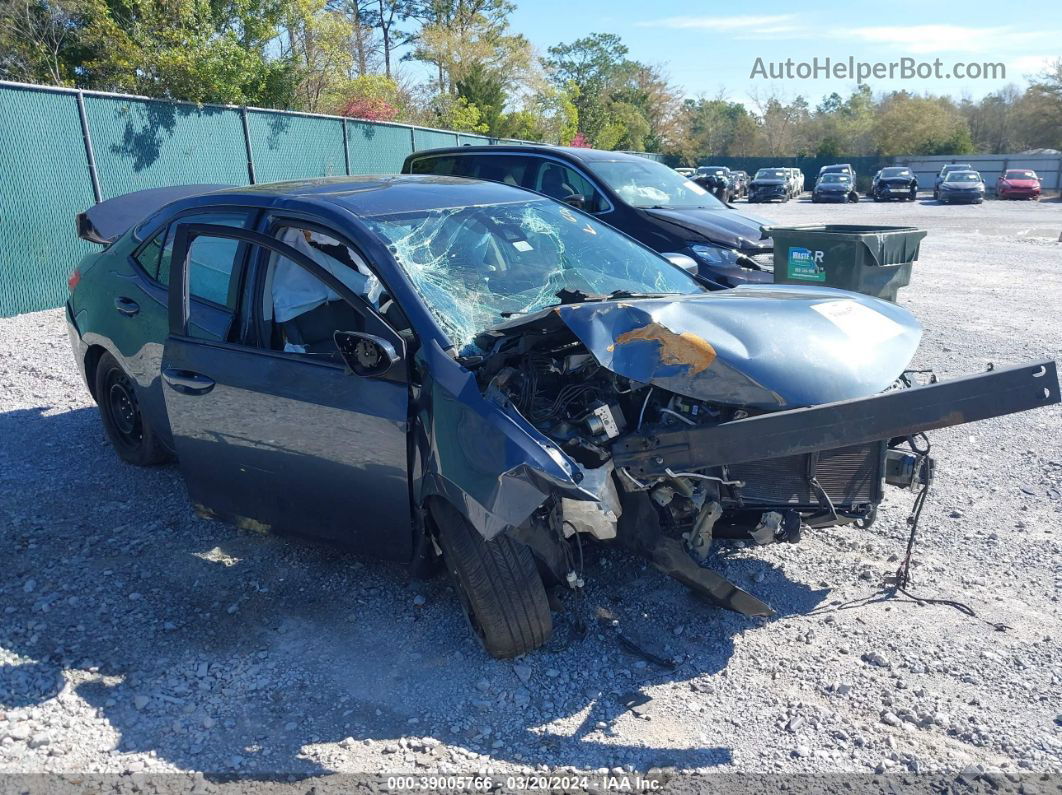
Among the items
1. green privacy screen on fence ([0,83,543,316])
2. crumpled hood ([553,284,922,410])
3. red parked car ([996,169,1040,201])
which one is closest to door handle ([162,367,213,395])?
crumpled hood ([553,284,922,410])

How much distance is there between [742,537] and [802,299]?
1.02 meters

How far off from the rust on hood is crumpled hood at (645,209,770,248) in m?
5.66

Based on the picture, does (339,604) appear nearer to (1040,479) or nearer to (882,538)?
(882,538)

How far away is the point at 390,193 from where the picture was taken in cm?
397

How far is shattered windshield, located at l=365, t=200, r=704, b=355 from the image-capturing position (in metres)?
3.42

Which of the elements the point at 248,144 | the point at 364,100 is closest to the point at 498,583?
the point at 248,144

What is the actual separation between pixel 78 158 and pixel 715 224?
7441 mm

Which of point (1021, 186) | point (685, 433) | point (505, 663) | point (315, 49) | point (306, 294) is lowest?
point (1021, 186)

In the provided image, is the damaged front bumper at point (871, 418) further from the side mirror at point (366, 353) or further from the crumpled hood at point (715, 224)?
the crumpled hood at point (715, 224)

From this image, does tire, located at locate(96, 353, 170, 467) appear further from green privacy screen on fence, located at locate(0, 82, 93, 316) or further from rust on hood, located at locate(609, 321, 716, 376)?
green privacy screen on fence, located at locate(0, 82, 93, 316)

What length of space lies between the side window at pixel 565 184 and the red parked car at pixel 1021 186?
118 ft

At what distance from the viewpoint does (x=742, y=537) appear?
324 centimetres

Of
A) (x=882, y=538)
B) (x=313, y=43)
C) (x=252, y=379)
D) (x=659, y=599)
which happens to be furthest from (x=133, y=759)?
(x=313, y=43)

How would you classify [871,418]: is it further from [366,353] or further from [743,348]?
[366,353]
